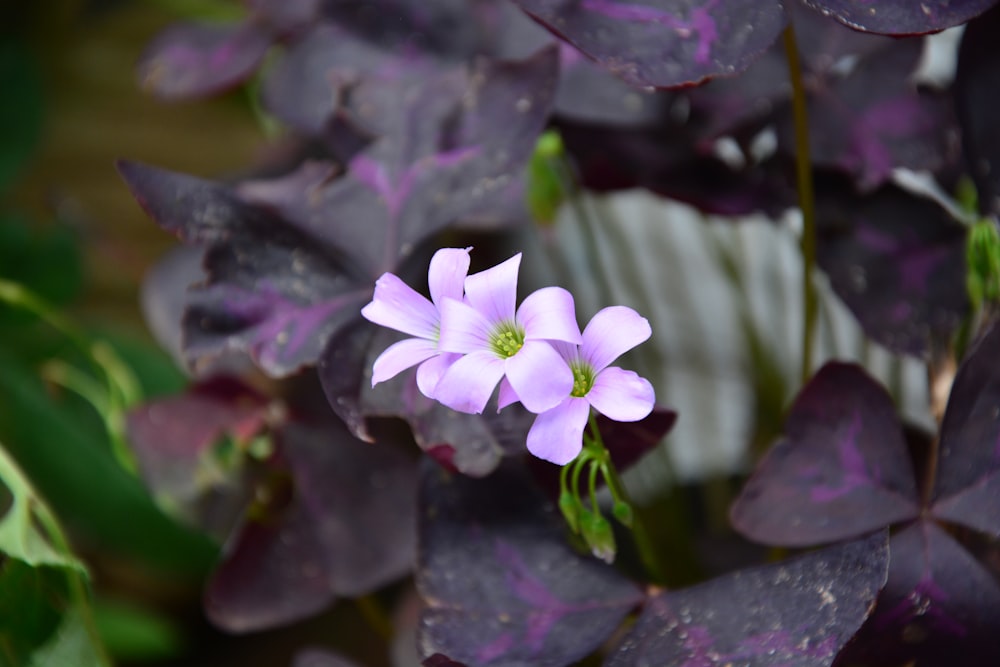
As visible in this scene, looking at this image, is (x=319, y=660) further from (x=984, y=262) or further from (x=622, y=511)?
(x=984, y=262)

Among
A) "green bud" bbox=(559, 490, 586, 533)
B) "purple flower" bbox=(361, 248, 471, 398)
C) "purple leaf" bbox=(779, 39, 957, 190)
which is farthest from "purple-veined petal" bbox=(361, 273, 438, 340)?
"purple leaf" bbox=(779, 39, 957, 190)

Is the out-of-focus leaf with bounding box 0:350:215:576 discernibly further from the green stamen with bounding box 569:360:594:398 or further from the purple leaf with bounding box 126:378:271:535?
the green stamen with bounding box 569:360:594:398

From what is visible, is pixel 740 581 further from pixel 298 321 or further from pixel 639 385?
pixel 298 321

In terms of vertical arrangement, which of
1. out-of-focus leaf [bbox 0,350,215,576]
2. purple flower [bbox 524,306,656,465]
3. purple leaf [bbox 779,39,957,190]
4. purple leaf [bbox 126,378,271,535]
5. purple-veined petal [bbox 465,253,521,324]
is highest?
purple-veined petal [bbox 465,253,521,324]

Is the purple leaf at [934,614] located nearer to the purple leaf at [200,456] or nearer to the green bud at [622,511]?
the green bud at [622,511]

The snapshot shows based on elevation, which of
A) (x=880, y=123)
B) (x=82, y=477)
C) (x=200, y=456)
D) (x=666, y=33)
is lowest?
(x=82, y=477)

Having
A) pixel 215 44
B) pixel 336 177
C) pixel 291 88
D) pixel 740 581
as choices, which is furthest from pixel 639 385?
pixel 215 44

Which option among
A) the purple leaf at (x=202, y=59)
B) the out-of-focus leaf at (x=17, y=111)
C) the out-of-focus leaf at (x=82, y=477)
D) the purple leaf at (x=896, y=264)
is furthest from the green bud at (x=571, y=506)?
the out-of-focus leaf at (x=17, y=111)

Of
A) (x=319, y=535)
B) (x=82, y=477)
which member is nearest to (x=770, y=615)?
(x=319, y=535)
